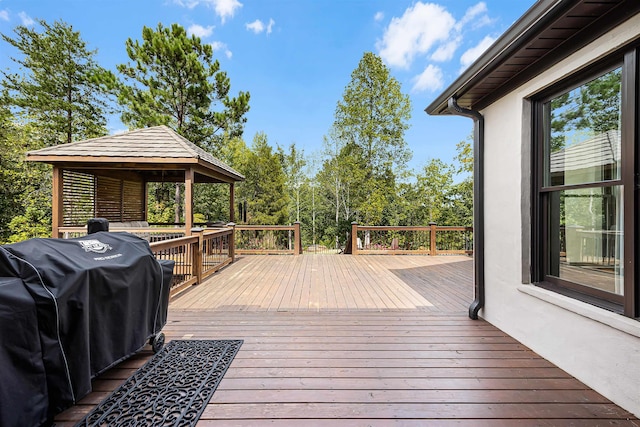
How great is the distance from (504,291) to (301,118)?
82.2 feet

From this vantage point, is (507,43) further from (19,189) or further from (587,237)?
(19,189)

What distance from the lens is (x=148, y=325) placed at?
2375 millimetres

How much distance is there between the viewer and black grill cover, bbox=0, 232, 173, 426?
1.38 m

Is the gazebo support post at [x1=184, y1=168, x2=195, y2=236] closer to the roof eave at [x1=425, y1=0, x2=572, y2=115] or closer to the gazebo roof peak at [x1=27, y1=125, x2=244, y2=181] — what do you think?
the gazebo roof peak at [x1=27, y1=125, x2=244, y2=181]

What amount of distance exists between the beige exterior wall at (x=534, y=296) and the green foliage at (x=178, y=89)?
528 inches

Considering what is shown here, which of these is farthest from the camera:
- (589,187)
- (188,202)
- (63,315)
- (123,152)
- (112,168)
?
(112,168)

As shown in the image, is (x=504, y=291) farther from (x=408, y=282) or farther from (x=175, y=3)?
(x=175, y=3)

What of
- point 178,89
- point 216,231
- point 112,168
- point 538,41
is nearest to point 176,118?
point 178,89

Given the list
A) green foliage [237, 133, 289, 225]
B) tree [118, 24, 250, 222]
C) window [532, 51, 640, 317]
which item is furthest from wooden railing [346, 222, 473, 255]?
green foliage [237, 133, 289, 225]

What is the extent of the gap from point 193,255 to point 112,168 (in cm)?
310

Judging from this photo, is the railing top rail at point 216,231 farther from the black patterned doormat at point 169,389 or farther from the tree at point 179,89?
the tree at point 179,89

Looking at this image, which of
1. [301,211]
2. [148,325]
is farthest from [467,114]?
[301,211]

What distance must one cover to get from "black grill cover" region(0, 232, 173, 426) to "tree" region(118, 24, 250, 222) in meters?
12.7

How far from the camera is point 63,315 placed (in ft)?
5.18
